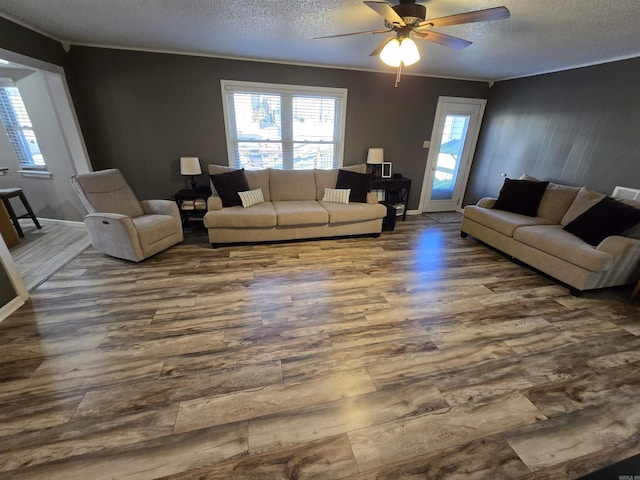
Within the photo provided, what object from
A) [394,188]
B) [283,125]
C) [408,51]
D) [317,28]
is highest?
[317,28]

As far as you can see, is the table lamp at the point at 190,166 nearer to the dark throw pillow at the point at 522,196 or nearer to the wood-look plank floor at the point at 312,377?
the wood-look plank floor at the point at 312,377

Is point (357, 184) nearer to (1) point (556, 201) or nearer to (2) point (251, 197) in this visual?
(2) point (251, 197)

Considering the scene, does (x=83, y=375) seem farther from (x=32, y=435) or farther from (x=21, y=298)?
(x=21, y=298)

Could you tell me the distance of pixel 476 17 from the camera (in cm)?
163

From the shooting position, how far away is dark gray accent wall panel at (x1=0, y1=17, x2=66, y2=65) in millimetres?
2350

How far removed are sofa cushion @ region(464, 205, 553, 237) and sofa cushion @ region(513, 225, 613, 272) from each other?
0.11 meters

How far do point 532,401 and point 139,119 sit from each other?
16.3 feet

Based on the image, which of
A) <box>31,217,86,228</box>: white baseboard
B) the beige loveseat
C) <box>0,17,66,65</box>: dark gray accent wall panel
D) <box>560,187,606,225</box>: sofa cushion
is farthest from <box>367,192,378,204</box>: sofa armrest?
<box>31,217,86,228</box>: white baseboard

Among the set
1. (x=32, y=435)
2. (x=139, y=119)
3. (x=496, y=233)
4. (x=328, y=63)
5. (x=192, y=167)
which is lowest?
(x=32, y=435)

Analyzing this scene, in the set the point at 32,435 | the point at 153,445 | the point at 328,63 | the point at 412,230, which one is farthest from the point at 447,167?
the point at 32,435

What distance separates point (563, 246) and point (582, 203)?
0.83 meters

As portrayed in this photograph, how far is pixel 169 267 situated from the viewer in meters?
2.87

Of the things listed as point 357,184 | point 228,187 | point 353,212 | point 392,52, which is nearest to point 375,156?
point 357,184

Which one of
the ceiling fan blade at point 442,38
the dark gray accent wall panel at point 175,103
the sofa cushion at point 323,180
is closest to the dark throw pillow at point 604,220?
the ceiling fan blade at point 442,38
